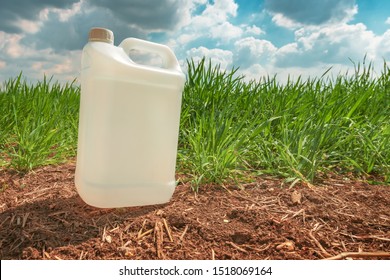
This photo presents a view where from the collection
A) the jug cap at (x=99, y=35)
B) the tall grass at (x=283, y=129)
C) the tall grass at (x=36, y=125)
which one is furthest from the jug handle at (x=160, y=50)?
the tall grass at (x=36, y=125)

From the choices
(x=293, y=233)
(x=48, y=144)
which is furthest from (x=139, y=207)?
(x=48, y=144)

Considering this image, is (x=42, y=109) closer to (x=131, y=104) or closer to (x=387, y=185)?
(x=131, y=104)

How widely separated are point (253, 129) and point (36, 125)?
1738 mm

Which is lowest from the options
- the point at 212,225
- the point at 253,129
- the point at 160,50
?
the point at 212,225

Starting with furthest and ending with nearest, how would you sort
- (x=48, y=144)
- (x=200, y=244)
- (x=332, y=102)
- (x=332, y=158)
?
(x=332, y=102) → (x=48, y=144) → (x=332, y=158) → (x=200, y=244)

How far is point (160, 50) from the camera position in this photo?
7.19 feet

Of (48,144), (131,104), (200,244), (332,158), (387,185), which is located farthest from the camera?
(48,144)

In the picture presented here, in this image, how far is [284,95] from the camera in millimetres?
3383

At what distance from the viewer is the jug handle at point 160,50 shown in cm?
210

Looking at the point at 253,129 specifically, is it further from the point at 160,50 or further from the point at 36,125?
the point at 36,125

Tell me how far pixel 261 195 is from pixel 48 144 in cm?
171

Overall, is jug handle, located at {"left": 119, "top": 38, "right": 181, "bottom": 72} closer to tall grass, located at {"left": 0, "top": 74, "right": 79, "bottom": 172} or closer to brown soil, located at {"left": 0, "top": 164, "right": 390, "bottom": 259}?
brown soil, located at {"left": 0, "top": 164, "right": 390, "bottom": 259}

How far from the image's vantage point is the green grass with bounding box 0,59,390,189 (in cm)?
249

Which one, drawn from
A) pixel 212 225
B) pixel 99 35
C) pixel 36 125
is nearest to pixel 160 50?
pixel 99 35
